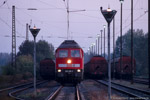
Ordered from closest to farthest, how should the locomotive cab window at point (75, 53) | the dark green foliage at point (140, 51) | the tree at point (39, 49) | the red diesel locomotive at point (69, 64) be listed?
the red diesel locomotive at point (69, 64) → the locomotive cab window at point (75, 53) → the tree at point (39, 49) → the dark green foliage at point (140, 51)

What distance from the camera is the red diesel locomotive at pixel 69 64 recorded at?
2819 cm

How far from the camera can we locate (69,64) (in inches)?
1121

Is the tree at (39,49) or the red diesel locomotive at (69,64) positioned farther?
the tree at (39,49)

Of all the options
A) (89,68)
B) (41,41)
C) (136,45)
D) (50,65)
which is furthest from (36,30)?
(136,45)

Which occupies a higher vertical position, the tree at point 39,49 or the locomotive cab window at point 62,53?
the tree at point 39,49

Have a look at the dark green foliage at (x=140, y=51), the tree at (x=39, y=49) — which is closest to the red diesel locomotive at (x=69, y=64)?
the tree at (x=39, y=49)

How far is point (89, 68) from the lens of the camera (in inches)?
1870

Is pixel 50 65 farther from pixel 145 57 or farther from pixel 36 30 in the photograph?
pixel 145 57

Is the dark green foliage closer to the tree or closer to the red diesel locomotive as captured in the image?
the tree

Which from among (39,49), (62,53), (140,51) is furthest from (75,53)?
(140,51)

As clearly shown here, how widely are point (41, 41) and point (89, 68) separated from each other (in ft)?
109

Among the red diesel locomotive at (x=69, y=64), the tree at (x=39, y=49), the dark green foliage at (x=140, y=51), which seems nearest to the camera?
the red diesel locomotive at (x=69, y=64)

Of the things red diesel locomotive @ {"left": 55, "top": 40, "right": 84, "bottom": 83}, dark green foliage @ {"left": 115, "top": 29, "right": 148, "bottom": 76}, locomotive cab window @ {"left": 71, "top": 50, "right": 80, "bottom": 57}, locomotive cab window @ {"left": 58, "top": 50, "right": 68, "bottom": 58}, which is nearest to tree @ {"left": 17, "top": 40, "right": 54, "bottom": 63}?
dark green foliage @ {"left": 115, "top": 29, "right": 148, "bottom": 76}

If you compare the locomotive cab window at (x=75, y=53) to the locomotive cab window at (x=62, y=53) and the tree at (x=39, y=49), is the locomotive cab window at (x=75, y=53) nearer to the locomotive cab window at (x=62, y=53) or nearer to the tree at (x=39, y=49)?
the locomotive cab window at (x=62, y=53)
